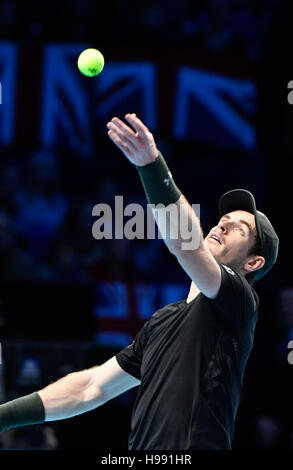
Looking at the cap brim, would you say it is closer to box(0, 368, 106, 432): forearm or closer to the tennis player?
the tennis player

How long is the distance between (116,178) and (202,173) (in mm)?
984

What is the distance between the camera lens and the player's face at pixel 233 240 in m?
3.95

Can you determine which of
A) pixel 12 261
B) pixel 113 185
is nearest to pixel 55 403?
pixel 12 261

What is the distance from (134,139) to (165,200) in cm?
30

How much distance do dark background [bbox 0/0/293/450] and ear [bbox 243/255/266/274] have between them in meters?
2.91

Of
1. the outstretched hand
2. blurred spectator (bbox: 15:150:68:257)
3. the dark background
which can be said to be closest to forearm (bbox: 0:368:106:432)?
the outstretched hand

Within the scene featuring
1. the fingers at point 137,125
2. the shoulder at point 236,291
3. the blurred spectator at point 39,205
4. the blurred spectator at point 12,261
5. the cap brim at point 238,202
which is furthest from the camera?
the blurred spectator at point 39,205

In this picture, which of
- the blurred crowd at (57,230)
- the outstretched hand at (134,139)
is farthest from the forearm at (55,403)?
the blurred crowd at (57,230)

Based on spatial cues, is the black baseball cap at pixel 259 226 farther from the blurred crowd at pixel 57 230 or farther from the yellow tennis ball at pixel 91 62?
the blurred crowd at pixel 57 230

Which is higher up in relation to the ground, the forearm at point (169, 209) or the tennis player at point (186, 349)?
the forearm at point (169, 209)

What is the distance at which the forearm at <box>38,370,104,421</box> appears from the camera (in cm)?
400

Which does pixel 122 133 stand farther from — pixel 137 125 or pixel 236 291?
pixel 236 291

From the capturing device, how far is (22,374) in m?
6.62
